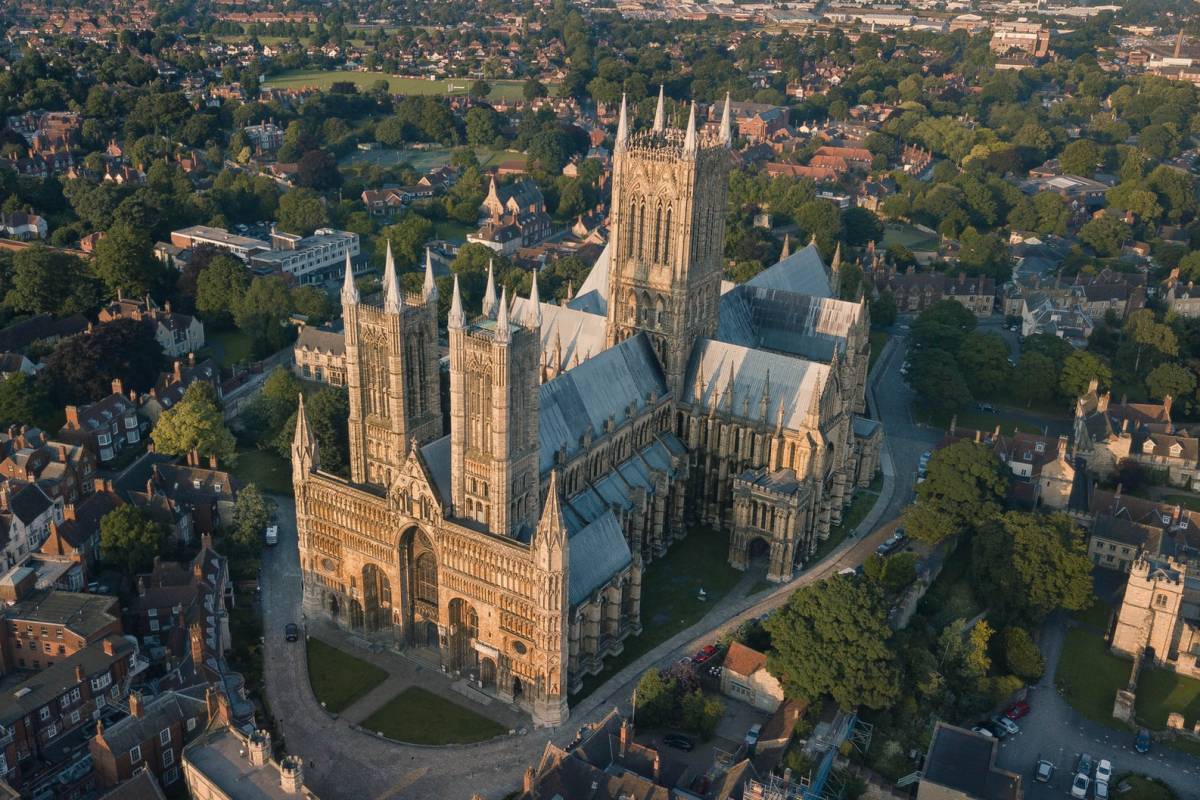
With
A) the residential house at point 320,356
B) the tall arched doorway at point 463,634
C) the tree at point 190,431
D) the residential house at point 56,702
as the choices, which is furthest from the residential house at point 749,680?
the residential house at point 320,356

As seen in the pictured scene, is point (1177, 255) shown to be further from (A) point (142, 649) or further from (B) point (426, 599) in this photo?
(A) point (142, 649)

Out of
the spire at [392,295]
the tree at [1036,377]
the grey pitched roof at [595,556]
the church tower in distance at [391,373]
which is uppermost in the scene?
the spire at [392,295]

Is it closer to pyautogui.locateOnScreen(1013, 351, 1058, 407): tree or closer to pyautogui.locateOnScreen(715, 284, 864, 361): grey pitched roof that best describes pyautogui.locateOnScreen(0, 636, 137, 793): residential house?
pyautogui.locateOnScreen(715, 284, 864, 361): grey pitched roof

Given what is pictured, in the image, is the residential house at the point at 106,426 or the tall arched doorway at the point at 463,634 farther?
the residential house at the point at 106,426

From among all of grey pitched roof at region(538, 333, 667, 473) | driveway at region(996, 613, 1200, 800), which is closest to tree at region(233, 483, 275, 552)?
grey pitched roof at region(538, 333, 667, 473)

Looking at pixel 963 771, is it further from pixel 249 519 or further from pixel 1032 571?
pixel 249 519

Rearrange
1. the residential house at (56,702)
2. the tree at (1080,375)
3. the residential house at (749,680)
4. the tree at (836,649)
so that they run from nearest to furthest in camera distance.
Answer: the residential house at (56,702), the tree at (836,649), the residential house at (749,680), the tree at (1080,375)

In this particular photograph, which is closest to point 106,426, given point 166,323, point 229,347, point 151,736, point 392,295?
point 166,323

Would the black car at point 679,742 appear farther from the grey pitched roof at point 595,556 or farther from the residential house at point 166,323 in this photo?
the residential house at point 166,323
